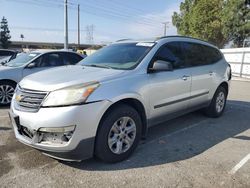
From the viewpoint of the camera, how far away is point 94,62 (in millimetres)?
4781

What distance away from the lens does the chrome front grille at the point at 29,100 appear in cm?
345

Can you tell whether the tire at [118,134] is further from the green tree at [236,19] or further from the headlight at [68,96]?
the green tree at [236,19]

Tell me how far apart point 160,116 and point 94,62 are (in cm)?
147

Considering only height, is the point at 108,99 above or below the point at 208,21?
below

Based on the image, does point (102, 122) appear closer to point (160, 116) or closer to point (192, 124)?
point (160, 116)

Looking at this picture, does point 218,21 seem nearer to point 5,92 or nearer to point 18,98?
point 5,92

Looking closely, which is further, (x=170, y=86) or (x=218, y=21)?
(x=218, y=21)

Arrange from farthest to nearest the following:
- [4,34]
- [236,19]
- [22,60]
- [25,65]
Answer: [4,34], [236,19], [22,60], [25,65]

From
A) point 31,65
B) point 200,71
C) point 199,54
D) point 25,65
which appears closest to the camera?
point 200,71

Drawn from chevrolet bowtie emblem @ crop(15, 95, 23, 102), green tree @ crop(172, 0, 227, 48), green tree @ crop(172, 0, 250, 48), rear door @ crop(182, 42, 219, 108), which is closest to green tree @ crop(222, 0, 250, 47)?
green tree @ crop(172, 0, 250, 48)

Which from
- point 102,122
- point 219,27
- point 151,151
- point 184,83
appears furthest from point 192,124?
point 219,27

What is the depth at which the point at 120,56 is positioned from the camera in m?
4.64

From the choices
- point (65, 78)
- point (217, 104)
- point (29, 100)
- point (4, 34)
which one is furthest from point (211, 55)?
point (4, 34)

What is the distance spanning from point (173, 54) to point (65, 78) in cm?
210
